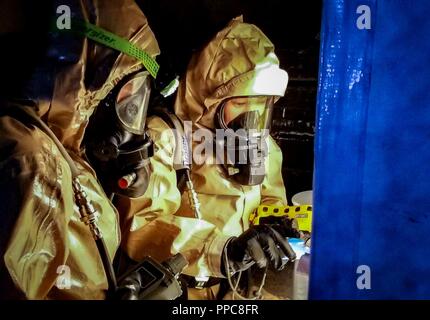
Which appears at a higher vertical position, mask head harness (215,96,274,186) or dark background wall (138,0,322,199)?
dark background wall (138,0,322,199)

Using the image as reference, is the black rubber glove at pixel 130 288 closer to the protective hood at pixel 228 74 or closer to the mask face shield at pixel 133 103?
the mask face shield at pixel 133 103

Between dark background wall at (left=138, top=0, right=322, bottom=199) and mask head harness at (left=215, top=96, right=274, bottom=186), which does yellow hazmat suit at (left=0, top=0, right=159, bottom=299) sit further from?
dark background wall at (left=138, top=0, right=322, bottom=199)

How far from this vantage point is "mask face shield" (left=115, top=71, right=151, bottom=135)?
1942 mm

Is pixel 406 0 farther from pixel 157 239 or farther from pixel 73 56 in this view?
pixel 157 239

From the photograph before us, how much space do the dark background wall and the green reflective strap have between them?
4.11 ft

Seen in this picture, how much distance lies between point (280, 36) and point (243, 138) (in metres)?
1.16

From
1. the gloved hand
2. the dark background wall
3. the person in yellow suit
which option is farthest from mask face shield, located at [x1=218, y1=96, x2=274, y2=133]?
the gloved hand

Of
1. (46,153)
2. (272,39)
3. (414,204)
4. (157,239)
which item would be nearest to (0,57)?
(46,153)

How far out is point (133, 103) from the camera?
2004mm

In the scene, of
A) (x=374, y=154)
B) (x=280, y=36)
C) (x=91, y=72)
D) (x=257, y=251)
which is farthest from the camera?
(x=280, y=36)

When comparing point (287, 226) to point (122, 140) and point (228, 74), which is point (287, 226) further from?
point (122, 140)

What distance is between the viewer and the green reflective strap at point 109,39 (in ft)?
5.53

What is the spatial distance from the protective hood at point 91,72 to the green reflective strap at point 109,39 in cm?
2

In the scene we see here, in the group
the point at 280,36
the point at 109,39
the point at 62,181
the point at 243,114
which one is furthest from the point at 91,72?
the point at 280,36
